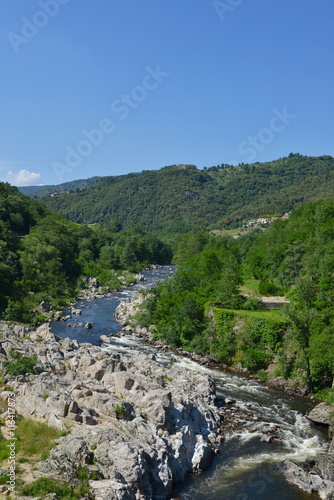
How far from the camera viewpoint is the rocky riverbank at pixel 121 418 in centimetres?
1784

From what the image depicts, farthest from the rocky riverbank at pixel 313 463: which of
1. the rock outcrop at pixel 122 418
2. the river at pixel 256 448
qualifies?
the rock outcrop at pixel 122 418

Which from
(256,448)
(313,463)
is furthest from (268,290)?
(313,463)

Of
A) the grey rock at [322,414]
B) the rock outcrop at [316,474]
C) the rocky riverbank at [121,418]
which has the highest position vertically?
the rocky riverbank at [121,418]

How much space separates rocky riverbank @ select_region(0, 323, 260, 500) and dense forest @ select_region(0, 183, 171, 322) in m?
27.6

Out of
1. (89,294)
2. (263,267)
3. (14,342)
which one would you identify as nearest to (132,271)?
(89,294)

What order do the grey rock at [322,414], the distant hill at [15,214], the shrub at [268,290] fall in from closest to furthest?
the grey rock at [322,414]
the shrub at [268,290]
the distant hill at [15,214]

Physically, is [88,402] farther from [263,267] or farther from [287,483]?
[263,267]

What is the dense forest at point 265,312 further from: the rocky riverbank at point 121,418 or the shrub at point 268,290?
the rocky riverbank at point 121,418

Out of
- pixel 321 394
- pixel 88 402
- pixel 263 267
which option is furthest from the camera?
pixel 263 267

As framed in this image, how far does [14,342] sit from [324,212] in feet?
197

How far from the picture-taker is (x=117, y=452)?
1875cm

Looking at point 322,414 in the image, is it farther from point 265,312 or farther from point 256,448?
point 265,312

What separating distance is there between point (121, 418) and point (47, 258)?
198ft

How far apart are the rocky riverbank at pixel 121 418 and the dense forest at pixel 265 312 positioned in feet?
29.1
